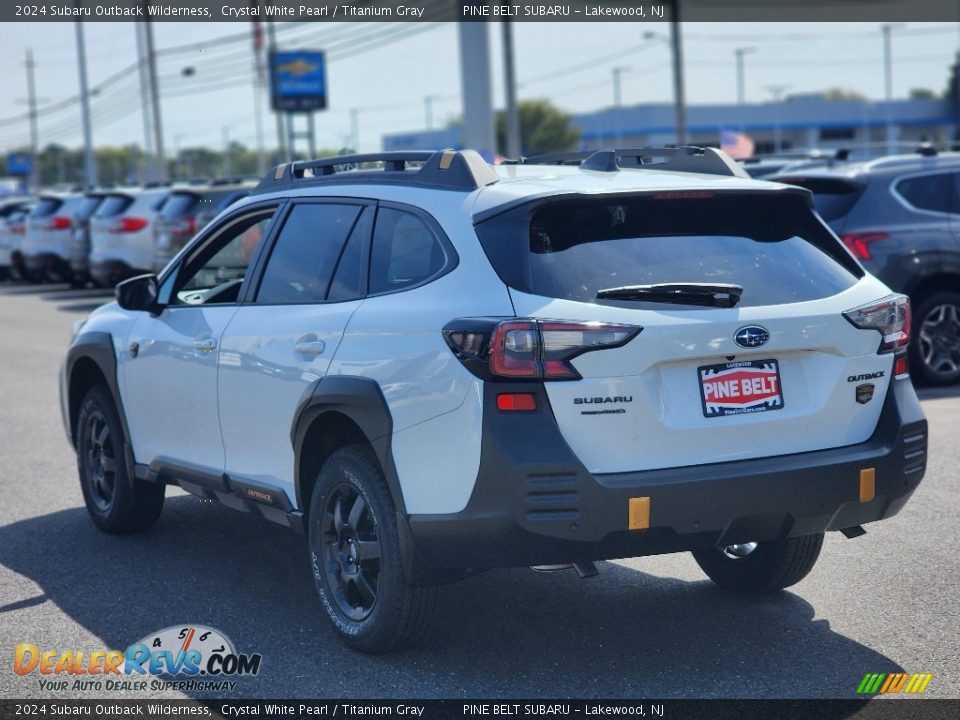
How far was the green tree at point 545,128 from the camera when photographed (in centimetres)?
9812

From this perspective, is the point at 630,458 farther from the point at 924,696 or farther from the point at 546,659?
the point at 924,696

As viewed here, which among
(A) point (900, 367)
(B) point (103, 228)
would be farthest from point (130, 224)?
(A) point (900, 367)

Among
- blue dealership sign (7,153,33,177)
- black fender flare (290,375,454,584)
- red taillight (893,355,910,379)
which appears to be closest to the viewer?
black fender flare (290,375,454,584)

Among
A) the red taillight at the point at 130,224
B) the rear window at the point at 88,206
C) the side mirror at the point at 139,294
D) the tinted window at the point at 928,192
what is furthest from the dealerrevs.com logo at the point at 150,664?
the rear window at the point at 88,206

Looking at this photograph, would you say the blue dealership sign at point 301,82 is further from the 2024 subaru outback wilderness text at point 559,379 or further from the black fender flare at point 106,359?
the 2024 subaru outback wilderness text at point 559,379

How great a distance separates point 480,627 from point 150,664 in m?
1.26

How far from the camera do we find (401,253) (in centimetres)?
511

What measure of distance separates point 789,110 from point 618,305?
9312cm

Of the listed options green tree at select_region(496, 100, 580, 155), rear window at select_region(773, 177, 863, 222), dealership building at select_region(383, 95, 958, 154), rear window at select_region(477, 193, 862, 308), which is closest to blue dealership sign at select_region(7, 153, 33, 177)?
dealership building at select_region(383, 95, 958, 154)

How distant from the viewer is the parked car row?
21.9 meters

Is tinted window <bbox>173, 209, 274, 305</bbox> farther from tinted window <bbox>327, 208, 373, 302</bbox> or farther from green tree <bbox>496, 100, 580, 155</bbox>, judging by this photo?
green tree <bbox>496, 100, 580, 155</bbox>

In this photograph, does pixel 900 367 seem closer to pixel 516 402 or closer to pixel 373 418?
pixel 516 402

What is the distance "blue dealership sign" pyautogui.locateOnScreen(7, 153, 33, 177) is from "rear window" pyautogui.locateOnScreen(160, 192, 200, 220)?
342ft

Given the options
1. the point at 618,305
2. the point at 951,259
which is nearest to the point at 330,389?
the point at 618,305
